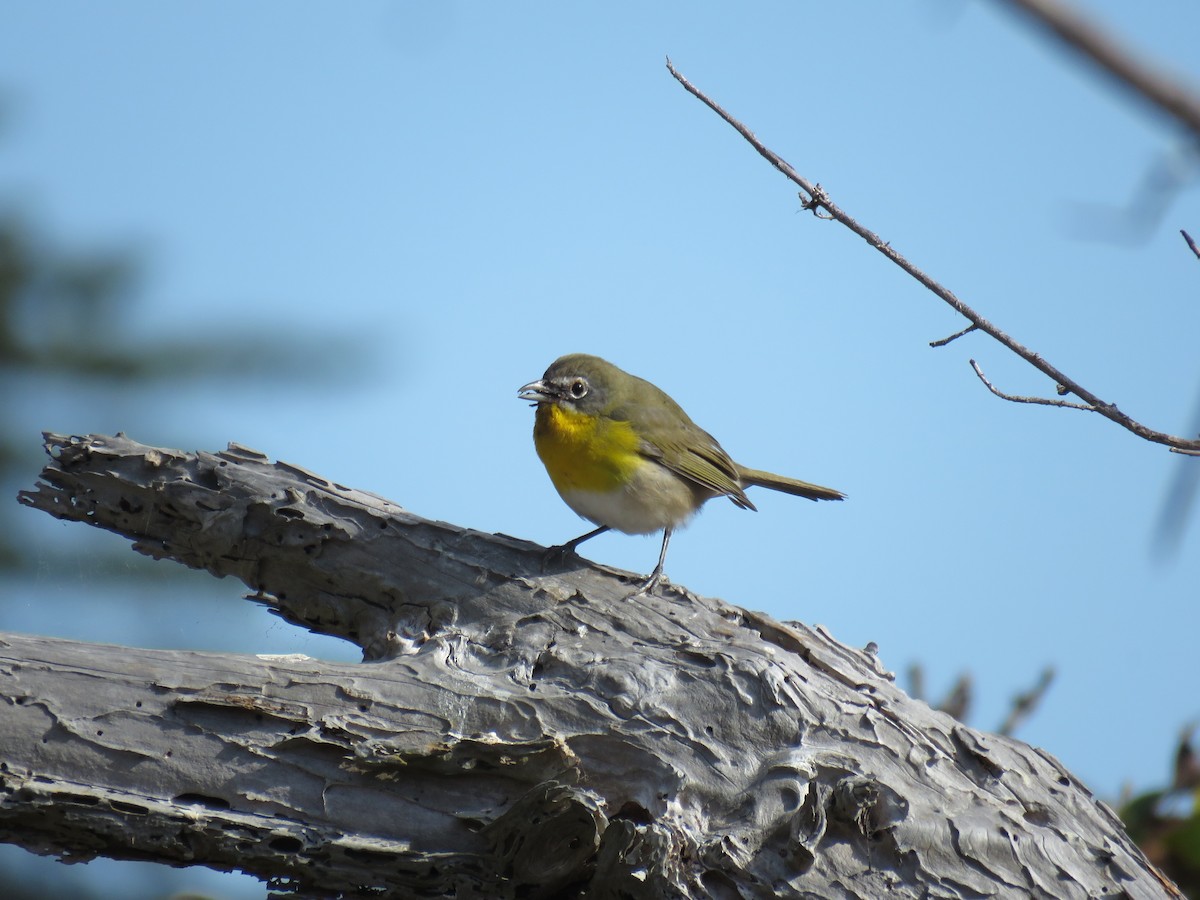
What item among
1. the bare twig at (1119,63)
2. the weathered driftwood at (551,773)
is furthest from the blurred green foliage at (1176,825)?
the bare twig at (1119,63)

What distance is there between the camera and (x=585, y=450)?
6.34 m

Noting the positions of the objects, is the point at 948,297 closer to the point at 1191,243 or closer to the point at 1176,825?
the point at 1191,243

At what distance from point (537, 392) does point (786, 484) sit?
194 cm

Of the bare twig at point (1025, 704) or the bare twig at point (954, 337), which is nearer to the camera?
the bare twig at point (954, 337)

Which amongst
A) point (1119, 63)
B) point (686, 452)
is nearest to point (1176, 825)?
point (686, 452)

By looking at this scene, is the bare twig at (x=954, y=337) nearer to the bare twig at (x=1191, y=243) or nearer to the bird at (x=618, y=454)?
the bare twig at (x=1191, y=243)

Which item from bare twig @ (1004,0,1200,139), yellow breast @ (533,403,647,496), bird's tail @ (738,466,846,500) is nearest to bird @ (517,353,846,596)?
yellow breast @ (533,403,647,496)

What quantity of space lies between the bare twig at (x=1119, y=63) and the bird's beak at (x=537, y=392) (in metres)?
5.70

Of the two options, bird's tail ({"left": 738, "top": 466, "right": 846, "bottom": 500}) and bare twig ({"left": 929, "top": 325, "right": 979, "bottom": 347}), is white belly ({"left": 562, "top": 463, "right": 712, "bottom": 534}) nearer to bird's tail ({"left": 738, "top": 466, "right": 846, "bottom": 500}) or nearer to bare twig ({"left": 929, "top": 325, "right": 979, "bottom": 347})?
bird's tail ({"left": 738, "top": 466, "right": 846, "bottom": 500})

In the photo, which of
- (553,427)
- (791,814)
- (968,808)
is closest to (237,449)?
(553,427)

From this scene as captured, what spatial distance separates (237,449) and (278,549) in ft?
1.96

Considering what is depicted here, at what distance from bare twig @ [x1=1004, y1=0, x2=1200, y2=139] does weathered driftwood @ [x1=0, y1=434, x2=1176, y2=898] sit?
133 inches

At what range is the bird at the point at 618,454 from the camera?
634 centimetres

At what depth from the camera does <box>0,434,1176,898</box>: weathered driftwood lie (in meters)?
4.02
